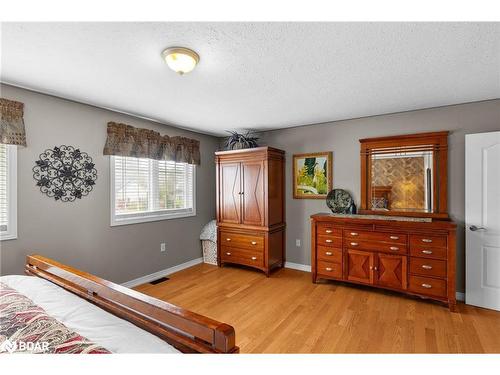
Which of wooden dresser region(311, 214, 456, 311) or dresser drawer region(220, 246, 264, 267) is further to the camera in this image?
dresser drawer region(220, 246, 264, 267)

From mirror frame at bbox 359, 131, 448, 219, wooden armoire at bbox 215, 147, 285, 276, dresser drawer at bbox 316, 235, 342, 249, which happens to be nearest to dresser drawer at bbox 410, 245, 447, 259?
mirror frame at bbox 359, 131, 448, 219

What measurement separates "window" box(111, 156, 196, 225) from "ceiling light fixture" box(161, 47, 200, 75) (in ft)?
6.03

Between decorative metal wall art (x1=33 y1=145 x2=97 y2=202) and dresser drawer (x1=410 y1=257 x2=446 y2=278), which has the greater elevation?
decorative metal wall art (x1=33 y1=145 x2=97 y2=202)

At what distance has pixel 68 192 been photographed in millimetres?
2738

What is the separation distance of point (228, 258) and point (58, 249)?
87.8 inches

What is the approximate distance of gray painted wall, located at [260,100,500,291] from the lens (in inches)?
115

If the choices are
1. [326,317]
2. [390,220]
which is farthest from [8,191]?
[390,220]

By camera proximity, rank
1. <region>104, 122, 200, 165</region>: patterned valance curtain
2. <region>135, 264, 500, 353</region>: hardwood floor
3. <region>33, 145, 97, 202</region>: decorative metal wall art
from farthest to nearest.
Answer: <region>104, 122, 200, 165</region>: patterned valance curtain, <region>33, 145, 97, 202</region>: decorative metal wall art, <region>135, 264, 500, 353</region>: hardwood floor

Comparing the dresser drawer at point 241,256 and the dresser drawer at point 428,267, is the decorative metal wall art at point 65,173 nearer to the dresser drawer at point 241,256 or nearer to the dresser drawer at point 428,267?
the dresser drawer at point 241,256

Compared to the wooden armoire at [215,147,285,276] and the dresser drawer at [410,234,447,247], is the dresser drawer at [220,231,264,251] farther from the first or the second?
the dresser drawer at [410,234,447,247]

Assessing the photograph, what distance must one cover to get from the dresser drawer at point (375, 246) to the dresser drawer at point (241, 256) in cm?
127

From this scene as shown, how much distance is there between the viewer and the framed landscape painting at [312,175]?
148 inches
